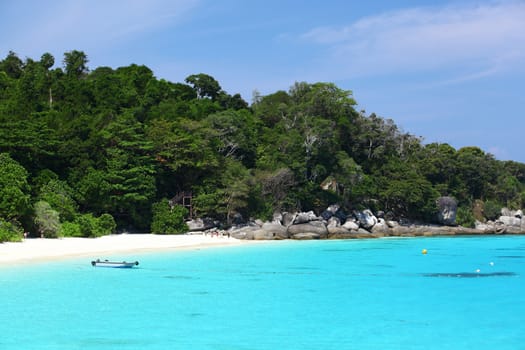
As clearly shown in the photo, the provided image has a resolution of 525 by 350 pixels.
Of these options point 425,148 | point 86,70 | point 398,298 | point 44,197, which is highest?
point 86,70

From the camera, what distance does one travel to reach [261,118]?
161 ft

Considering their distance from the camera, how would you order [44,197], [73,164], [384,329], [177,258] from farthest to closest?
1. [73,164]
2. [44,197]
3. [177,258]
4. [384,329]

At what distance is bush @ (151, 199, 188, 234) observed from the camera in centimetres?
3231

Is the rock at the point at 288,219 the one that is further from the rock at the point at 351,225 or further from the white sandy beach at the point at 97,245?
the white sandy beach at the point at 97,245

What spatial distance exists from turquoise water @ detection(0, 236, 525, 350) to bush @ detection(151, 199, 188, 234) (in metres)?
11.4

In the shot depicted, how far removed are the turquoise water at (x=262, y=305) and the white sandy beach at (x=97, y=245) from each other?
166 centimetres

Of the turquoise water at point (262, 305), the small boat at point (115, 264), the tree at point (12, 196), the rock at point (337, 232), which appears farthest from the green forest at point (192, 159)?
the turquoise water at point (262, 305)

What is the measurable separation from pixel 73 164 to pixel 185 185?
23.7 feet

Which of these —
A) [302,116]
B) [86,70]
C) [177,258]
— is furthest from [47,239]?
[86,70]

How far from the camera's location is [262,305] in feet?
40.6

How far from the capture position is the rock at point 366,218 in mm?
40594

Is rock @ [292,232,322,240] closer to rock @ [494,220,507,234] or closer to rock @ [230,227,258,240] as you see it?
rock @ [230,227,258,240]

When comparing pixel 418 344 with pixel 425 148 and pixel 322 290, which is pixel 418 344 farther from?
pixel 425 148

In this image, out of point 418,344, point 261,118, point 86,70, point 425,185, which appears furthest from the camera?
point 86,70
